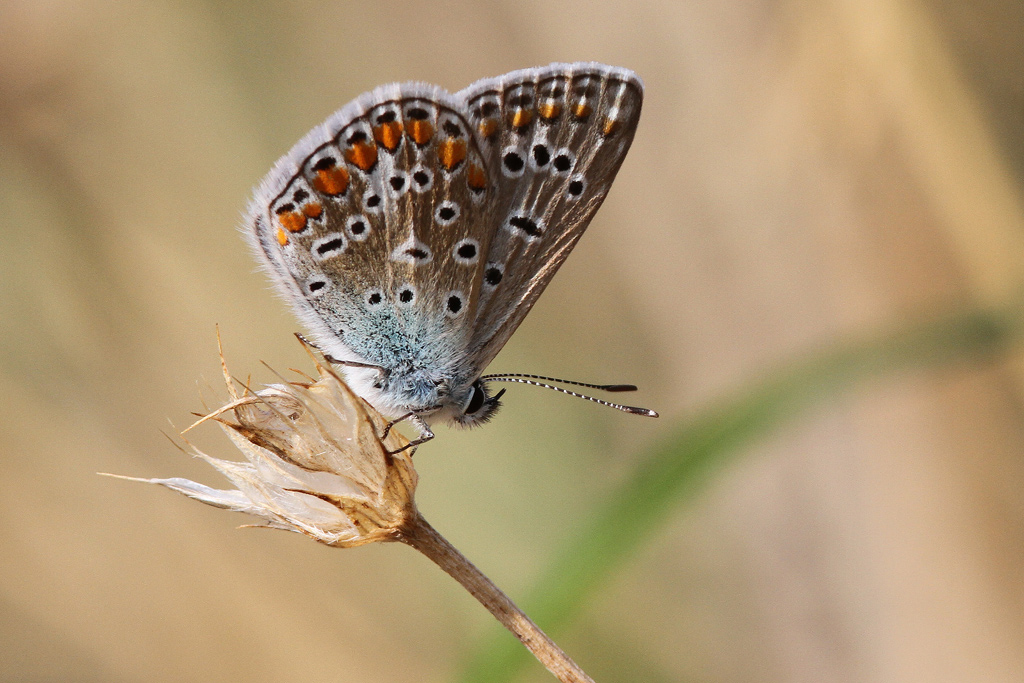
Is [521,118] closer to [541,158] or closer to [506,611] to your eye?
[541,158]

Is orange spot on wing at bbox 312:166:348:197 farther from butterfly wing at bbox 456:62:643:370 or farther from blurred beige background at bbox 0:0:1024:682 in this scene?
blurred beige background at bbox 0:0:1024:682

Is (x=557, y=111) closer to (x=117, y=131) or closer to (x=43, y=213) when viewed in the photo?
(x=43, y=213)

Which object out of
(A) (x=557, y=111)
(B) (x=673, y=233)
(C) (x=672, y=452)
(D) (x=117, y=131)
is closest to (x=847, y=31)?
(B) (x=673, y=233)

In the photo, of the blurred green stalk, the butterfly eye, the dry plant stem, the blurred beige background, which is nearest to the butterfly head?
the butterfly eye

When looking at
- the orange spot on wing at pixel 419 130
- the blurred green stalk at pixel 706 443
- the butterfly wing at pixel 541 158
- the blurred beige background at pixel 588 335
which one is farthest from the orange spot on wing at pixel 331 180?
the blurred beige background at pixel 588 335

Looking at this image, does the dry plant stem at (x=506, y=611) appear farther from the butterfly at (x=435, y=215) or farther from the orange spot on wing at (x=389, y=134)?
the orange spot on wing at (x=389, y=134)

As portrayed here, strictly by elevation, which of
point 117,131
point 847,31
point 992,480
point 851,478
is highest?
point 847,31

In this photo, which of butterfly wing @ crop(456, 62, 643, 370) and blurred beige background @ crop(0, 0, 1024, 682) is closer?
butterfly wing @ crop(456, 62, 643, 370)
